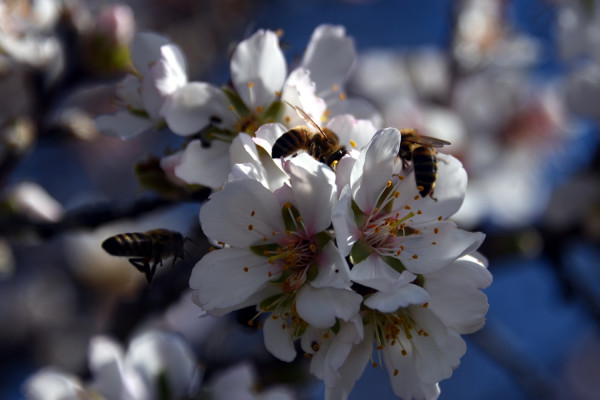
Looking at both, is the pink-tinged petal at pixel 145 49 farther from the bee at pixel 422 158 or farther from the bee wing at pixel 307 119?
the bee at pixel 422 158

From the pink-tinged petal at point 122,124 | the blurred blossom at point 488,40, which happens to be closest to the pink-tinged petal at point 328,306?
the pink-tinged petal at point 122,124

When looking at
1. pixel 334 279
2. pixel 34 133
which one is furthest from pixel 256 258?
pixel 34 133

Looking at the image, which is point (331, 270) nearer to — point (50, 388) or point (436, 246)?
point (436, 246)

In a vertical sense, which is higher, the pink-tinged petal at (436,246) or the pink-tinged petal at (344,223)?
the pink-tinged petal at (344,223)

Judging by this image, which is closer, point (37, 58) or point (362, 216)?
point (362, 216)

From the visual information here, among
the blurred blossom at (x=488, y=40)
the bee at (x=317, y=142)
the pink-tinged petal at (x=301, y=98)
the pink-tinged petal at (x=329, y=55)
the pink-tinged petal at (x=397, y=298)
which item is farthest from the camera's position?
the blurred blossom at (x=488, y=40)

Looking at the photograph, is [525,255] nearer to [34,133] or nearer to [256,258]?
[256,258]

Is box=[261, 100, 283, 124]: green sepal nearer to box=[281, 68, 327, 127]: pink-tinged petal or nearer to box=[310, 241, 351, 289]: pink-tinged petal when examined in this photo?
box=[281, 68, 327, 127]: pink-tinged petal
